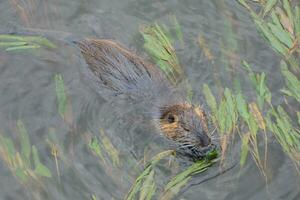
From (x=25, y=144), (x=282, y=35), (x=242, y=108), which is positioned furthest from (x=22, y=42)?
(x=282, y=35)

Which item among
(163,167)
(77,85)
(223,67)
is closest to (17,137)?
(77,85)

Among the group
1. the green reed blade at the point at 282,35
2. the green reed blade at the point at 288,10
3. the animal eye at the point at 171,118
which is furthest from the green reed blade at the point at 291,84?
the animal eye at the point at 171,118

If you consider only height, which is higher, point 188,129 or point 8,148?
point 188,129

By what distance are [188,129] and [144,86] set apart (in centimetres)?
54

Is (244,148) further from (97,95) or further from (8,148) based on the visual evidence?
(8,148)

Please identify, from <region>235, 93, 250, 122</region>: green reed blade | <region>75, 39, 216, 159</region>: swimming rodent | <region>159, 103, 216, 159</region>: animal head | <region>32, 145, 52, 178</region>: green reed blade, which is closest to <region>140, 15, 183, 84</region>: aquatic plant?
<region>75, 39, 216, 159</region>: swimming rodent

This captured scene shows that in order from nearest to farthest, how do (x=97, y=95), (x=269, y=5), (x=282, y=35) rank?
(x=282, y=35)
(x=97, y=95)
(x=269, y=5)

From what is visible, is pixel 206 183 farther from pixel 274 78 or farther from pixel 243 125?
pixel 274 78

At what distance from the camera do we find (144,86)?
4.37 metres

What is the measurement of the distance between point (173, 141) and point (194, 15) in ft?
4.33

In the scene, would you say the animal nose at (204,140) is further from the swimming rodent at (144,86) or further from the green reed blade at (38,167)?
the green reed blade at (38,167)

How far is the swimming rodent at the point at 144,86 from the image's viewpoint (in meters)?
4.08

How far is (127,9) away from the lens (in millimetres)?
5148

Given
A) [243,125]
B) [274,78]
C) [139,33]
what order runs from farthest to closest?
[139,33]
[274,78]
[243,125]
